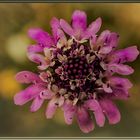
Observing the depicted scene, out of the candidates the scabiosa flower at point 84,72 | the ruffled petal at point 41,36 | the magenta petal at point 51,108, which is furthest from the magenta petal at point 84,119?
the ruffled petal at point 41,36

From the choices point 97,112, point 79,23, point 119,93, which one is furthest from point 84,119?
point 79,23

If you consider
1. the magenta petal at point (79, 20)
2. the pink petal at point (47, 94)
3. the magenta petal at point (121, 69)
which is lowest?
the pink petal at point (47, 94)

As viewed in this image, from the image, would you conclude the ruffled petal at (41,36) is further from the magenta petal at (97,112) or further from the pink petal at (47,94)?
the magenta petal at (97,112)

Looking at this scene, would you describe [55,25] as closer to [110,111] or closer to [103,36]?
[103,36]

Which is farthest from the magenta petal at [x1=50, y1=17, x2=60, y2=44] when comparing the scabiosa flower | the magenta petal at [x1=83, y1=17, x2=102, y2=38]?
the magenta petal at [x1=83, y1=17, x2=102, y2=38]

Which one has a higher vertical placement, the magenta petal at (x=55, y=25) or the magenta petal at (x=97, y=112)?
the magenta petal at (x=55, y=25)
